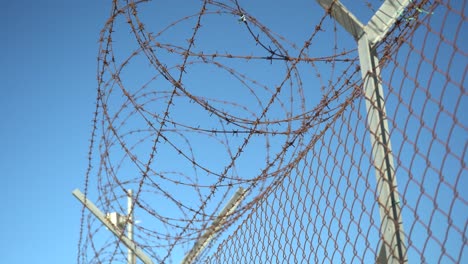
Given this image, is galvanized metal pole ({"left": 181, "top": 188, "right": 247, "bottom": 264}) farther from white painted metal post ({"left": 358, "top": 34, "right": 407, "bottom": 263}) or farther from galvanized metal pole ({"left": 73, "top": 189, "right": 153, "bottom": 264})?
white painted metal post ({"left": 358, "top": 34, "right": 407, "bottom": 263})

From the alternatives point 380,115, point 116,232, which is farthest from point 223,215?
point 380,115

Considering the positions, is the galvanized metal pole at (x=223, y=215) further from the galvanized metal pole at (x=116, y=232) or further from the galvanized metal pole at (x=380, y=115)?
the galvanized metal pole at (x=380, y=115)

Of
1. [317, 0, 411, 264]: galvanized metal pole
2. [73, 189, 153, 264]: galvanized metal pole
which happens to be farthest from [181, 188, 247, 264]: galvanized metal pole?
[317, 0, 411, 264]: galvanized metal pole

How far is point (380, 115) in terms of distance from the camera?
2111 millimetres

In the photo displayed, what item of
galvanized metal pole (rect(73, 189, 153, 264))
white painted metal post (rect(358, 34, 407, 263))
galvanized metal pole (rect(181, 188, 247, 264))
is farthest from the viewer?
galvanized metal pole (rect(73, 189, 153, 264))

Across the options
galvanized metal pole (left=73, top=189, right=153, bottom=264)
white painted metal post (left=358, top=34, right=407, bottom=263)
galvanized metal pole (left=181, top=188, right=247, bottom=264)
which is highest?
galvanized metal pole (left=73, top=189, right=153, bottom=264)

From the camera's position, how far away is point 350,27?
7.49ft

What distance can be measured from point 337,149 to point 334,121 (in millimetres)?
159

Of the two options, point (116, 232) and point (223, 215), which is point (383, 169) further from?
point (116, 232)

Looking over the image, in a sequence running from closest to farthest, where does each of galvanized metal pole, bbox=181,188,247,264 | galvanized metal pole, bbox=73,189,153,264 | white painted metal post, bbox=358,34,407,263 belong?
1. white painted metal post, bbox=358,34,407,263
2. galvanized metal pole, bbox=181,188,247,264
3. galvanized metal pole, bbox=73,189,153,264

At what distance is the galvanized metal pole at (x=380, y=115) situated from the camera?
2.00 metres

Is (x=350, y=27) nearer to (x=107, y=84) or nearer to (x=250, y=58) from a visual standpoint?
(x=250, y=58)

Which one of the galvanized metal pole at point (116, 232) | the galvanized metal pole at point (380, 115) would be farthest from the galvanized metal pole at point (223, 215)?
the galvanized metal pole at point (380, 115)

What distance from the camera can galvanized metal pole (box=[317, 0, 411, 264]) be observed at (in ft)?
6.56
